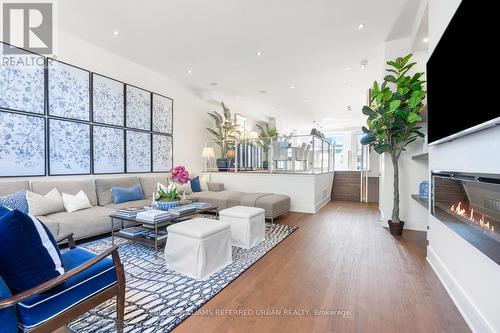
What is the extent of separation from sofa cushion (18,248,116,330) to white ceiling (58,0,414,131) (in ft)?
10.8

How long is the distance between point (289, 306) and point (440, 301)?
1282 millimetres

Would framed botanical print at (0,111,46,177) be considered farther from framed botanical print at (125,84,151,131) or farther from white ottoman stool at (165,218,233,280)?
white ottoman stool at (165,218,233,280)

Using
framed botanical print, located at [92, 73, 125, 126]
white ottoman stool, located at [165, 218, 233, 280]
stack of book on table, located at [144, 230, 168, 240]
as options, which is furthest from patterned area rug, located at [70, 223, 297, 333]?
framed botanical print, located at [92, 73, 125, 126]

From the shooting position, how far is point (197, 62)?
4973 millimetres

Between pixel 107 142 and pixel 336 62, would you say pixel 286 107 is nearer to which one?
pixel 336 62

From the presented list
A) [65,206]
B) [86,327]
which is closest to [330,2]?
[86,327]

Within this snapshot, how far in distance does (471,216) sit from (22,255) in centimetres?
289

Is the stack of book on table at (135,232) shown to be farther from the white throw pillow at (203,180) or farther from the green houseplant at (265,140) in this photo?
the green houseplant at (265,140)

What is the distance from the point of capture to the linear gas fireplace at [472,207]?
1401 millimetres

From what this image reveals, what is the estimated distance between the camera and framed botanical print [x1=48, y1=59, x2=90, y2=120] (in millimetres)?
3619

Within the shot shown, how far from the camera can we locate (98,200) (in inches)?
157

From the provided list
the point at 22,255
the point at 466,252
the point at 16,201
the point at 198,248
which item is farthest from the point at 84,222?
the point at 466,252

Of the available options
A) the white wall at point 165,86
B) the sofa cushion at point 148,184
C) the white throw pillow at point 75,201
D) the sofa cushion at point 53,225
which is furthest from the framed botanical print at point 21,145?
the sofa cushion at point 148,184

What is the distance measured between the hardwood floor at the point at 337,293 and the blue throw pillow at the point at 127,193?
9.14ft
